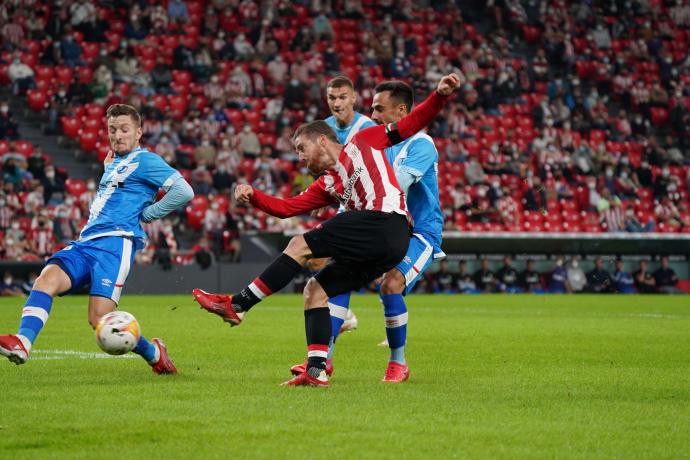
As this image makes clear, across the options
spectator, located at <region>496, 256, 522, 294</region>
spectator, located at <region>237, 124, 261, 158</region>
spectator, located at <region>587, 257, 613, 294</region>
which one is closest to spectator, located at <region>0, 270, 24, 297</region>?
spectator, located at <region>237, 124, 261, 158</region>

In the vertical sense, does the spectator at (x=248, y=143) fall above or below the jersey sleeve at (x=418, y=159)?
below

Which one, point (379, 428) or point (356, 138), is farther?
point (356, 138)

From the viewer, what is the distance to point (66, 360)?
9.31m

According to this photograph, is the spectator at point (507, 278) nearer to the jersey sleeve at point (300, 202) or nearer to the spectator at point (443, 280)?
the spectator at point (443, 280)

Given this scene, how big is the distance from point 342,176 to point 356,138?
0.27m

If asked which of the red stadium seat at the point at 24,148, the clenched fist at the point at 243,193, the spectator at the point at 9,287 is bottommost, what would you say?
the spectator at the point at 9,287

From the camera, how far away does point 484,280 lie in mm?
26516

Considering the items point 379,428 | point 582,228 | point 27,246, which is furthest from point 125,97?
point 379,428

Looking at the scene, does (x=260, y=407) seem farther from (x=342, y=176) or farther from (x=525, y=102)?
(x=525, y=102)

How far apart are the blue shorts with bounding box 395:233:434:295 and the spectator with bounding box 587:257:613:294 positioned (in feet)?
63.8

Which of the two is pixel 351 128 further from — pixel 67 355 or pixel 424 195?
pixel 67 355

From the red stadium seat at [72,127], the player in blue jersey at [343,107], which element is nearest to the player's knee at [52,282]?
the player in blue jersey at [343,107]

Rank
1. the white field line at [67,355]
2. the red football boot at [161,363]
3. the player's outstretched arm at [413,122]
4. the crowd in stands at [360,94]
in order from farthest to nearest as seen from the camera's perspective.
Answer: the crowd in stands at [360,94]
the white field line at [67,355]
the red football boot at [161,363]
the player's outstretched arm at [413,122]

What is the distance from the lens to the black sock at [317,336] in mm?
7418
